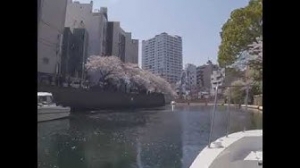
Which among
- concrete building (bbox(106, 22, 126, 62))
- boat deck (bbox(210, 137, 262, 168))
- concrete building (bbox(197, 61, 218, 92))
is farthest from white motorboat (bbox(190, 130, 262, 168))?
concrete building (bbox(106, 22, 126, 62))

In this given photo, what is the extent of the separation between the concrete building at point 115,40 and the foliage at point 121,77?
0.88 meters

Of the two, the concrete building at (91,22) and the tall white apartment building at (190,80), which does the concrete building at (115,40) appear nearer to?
the concrete building at (91,22)

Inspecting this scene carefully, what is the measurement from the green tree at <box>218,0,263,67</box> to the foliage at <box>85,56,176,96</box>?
864 centimetres

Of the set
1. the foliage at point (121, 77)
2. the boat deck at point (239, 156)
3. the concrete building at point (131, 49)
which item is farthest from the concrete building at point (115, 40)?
the boat deck at point (239, 156)

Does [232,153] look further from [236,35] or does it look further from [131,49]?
[131,49]

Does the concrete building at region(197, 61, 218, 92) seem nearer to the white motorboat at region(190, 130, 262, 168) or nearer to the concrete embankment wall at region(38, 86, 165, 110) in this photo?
the white motorboat at region(190, 130, 262, 168)

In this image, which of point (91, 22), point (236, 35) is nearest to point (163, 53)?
point (236, 35)

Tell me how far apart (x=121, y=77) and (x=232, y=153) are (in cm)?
1620

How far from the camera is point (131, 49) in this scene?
65.1 feet

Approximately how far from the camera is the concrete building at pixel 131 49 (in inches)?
762

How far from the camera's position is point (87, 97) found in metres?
16.5
